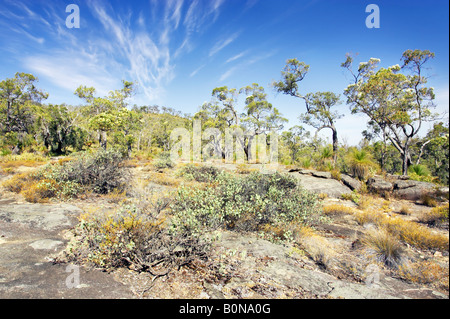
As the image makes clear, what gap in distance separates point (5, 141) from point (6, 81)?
20.6ft

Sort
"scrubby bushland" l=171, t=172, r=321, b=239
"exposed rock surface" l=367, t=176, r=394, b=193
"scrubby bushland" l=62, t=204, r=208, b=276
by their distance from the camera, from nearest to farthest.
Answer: "scrubby bushland" l=62, t=204, r=208, b=276
"scrubby bushland" l=171, t=172, r=321, b=239
"exposed rock surface" l=367, t=176, r=394, b=193

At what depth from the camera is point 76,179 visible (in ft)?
25.4

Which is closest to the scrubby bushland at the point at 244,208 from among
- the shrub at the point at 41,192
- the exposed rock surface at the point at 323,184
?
the exposed rock surface at the point at 323,184

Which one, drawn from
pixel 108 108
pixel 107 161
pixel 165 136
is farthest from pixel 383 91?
pixel 165 136

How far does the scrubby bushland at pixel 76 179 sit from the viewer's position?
22.6 ft

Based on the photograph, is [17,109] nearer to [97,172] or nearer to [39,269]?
[97,172]

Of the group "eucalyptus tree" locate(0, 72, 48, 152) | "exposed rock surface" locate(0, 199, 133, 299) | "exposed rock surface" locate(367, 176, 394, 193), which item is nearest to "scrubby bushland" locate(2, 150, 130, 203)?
"exposed rock surface" locate(0, 199, 133, 299)

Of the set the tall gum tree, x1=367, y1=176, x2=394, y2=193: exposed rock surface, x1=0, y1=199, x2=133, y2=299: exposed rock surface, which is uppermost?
the tall gum tree

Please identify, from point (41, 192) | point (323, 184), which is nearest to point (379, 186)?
point (323, 184)

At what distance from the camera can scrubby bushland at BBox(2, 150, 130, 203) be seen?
688 cm

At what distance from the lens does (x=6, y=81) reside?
69.5 ft

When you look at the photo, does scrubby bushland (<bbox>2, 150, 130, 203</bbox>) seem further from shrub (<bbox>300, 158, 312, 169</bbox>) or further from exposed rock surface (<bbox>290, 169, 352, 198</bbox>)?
shrub (<bbox>300, 158, 312, 169</bbox>)

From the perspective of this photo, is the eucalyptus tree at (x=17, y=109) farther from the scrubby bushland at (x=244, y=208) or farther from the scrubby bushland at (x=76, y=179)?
the scrubby bushland at (x=244, y=208)
